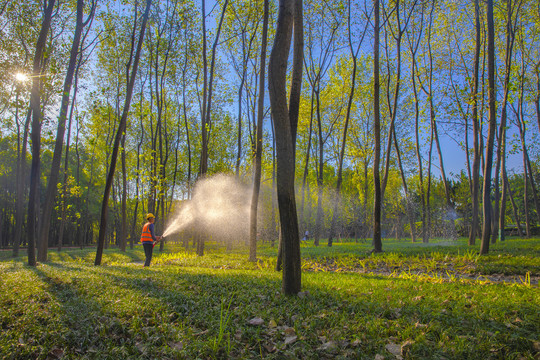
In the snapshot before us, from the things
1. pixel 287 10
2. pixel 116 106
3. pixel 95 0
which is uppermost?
pixel 95 0

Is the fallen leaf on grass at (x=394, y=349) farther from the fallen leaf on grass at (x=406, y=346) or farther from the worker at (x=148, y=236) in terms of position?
the worker at (x=148, y=236)

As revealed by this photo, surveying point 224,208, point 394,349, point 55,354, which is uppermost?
point 224,208

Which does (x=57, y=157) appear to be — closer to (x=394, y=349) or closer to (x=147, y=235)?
(x=147, y=235)

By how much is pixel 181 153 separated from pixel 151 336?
28527mm

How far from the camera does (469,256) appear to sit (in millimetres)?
9164

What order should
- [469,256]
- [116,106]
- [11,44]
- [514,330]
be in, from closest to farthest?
[514,330] → [469,256] → [11,44] → [116,106]

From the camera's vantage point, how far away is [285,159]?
4.88 m

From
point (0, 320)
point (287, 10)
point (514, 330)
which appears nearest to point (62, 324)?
point (0, 320)

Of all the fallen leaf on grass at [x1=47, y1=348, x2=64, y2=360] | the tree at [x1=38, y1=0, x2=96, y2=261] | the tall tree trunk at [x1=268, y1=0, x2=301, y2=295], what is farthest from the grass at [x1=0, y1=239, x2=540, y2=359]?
the tree at [x1=38, y1=0, x2=96, y2=261]

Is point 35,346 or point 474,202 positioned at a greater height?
point 474,202

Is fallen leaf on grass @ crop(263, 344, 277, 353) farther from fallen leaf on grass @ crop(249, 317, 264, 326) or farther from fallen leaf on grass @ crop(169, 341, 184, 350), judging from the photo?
fallen leaf on grass @ crop(169, 341, 184, 350)

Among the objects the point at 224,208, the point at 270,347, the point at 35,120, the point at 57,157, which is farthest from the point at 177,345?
the point at 224,208

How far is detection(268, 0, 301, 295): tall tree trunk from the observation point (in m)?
4.77

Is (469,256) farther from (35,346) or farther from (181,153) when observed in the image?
(181,153)
